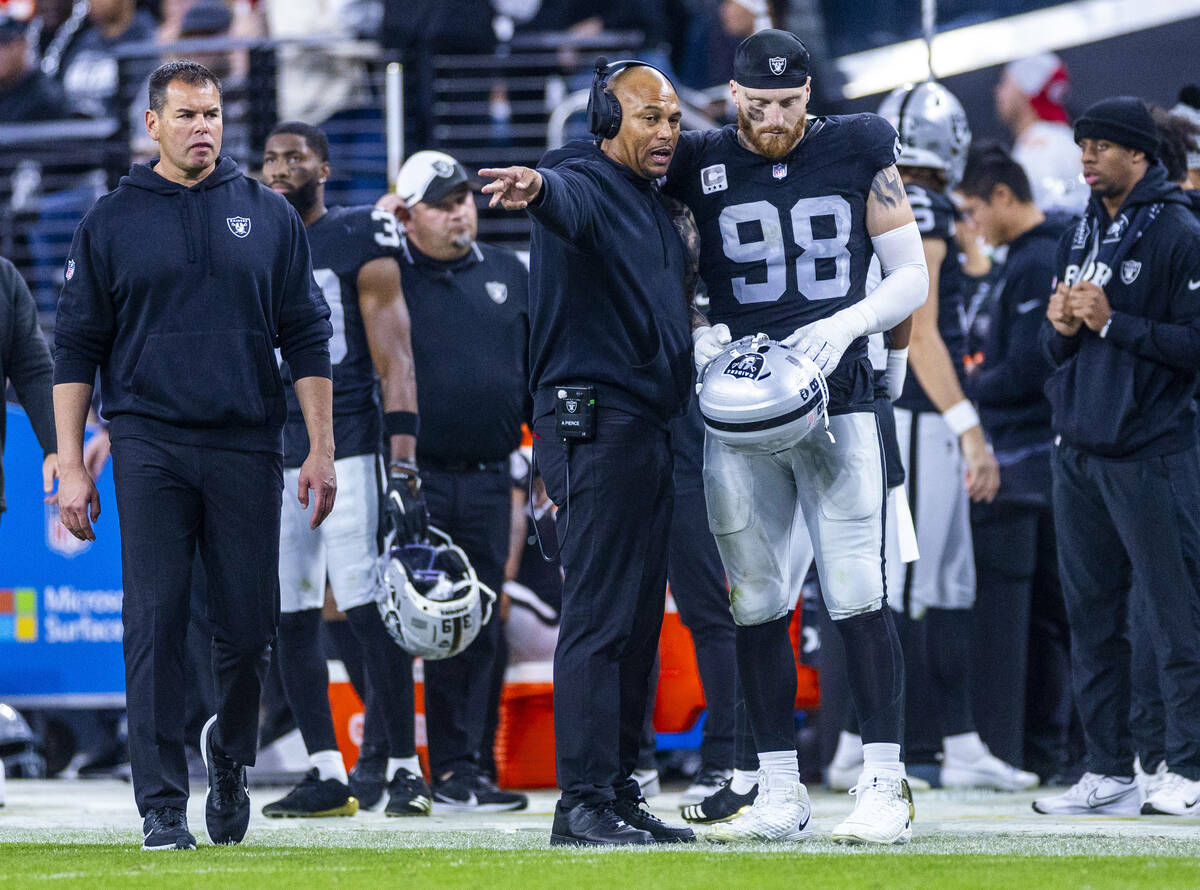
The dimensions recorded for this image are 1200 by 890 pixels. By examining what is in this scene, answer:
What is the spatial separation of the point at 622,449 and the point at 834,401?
0.60 m

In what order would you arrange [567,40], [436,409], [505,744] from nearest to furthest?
[436,409], [505,744], [567,40]

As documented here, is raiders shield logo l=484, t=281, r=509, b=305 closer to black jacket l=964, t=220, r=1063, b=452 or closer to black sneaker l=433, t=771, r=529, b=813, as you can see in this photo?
black sneaker l=433, t=771, r=529, b=813

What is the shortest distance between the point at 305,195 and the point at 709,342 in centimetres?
214

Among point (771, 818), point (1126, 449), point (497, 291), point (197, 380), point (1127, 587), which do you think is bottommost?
point (771, 818)

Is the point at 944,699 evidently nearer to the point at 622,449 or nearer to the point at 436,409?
the point at 436,409

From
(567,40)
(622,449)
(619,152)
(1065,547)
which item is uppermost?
(567,40)

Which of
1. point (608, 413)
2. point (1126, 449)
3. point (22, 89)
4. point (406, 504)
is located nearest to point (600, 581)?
point (608, 413)

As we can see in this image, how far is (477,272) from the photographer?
6840 millimetres

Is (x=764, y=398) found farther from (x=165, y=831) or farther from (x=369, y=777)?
(x=369, y=777)

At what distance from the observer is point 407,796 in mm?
6145

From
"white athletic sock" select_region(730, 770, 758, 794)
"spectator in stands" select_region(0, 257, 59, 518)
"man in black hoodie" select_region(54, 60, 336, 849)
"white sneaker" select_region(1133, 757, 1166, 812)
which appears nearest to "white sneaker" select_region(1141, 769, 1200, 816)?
Result: "white sneaker" select_region(1133, 757, 1166, 812)

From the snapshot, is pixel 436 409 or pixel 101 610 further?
pixel 101 610

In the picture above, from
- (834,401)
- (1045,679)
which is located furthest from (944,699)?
(834,401)

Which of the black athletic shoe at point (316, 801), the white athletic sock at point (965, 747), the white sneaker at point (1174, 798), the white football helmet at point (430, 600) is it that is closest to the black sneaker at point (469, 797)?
the black athletic shoe at point (316, 801)
